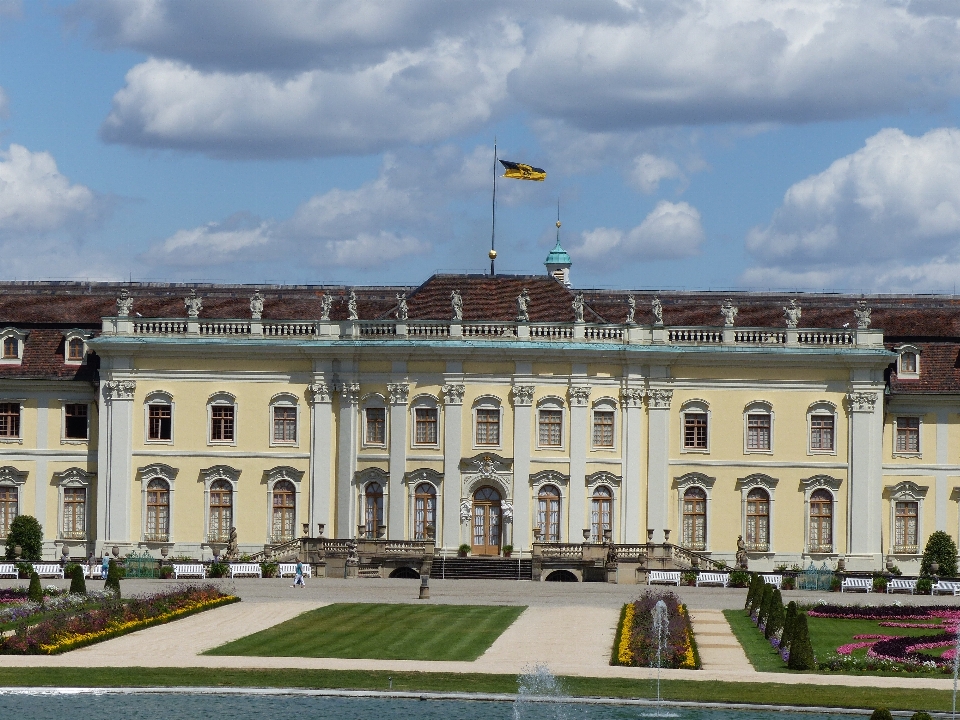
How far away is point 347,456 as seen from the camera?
7656cm

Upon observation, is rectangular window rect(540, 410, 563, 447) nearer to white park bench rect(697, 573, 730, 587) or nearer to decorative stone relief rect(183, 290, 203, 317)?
white park bench rect(697, 573, 730, 587)

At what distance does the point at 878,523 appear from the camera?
7638cm

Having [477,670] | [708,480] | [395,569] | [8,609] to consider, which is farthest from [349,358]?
[477,670]

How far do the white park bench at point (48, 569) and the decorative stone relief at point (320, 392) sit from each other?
12.0m

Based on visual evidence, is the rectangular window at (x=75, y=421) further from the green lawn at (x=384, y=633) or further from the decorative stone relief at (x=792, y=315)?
the decorative stone relief at (x=792, y=315)

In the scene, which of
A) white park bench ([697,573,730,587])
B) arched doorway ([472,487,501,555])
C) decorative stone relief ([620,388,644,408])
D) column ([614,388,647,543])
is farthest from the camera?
decorative stone relief ([620,388,644,408])

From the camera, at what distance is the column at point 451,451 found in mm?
75875

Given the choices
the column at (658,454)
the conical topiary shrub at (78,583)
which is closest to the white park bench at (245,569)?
the conical topiary shrub at (78,583)

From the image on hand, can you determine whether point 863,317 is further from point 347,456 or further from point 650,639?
point 650,639

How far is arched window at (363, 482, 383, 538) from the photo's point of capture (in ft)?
251

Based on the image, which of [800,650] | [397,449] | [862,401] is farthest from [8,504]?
[800,650]

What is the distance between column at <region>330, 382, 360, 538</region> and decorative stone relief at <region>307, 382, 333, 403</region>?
0.52m

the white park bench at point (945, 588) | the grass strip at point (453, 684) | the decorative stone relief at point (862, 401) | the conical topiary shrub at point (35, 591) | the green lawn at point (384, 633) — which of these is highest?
the decorative stone relief at point (862, 401)

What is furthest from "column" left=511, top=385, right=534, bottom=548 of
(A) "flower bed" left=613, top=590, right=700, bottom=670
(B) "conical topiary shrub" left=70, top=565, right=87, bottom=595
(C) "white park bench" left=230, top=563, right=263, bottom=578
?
(B) "conical topiary shrub" left=70, top=565, right=87, bottom=595
